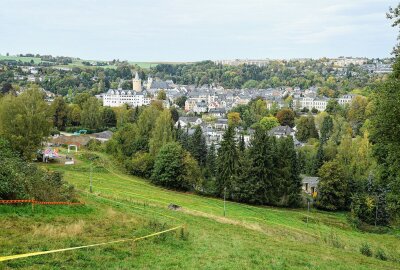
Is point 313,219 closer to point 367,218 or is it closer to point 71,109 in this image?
point 367,218

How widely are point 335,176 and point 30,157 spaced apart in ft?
112

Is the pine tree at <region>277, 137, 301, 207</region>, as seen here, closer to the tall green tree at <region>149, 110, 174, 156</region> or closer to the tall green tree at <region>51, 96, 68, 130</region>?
the tall green tree at <region>149, 110, 174, 156</region>

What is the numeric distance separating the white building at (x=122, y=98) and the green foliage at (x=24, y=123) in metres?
105

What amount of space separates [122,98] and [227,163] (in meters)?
110

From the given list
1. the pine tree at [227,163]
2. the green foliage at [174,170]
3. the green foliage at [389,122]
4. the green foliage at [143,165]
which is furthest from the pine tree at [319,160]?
the green foliage at [389,122]

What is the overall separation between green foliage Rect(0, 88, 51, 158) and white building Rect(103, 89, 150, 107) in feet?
346

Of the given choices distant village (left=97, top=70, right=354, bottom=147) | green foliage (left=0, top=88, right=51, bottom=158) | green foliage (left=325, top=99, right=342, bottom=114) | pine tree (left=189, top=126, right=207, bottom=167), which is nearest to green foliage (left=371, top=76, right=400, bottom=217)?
green foliage (left=0, top=88, right=51, bottom=158)

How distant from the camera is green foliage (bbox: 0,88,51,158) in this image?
39.0 metres

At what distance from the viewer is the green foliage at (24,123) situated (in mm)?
38969

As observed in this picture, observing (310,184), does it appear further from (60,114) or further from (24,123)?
(60,114)

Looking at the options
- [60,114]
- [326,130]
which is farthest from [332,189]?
[60,114]

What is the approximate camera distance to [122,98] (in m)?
152

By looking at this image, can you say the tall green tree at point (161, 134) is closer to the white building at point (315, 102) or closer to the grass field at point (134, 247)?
the grass field at point (134, 247)

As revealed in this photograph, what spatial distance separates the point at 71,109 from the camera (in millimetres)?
88000
